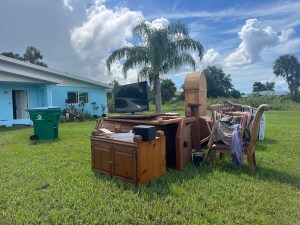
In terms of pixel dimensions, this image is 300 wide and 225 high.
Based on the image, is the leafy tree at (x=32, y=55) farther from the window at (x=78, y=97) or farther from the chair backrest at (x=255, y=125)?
the chair backrest at (x=255, y=125)

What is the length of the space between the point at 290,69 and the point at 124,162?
56.2m

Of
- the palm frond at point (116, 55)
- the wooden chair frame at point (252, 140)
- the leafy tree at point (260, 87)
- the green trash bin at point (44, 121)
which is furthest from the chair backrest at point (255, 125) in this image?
the leafy tree at point (260, 87)

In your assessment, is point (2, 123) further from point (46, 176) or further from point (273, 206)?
point (273, 206)

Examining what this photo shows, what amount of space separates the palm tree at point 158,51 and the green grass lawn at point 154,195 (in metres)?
9.08

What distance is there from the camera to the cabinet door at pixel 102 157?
11.2 feet

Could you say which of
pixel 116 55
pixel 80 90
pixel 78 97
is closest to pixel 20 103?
pixel 78 97

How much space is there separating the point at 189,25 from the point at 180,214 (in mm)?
11676

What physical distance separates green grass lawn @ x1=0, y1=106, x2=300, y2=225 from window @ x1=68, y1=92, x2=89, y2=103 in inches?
439

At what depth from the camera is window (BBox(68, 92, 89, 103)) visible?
15039 mm

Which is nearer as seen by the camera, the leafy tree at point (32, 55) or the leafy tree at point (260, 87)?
the leafy tree at point (32, 55)

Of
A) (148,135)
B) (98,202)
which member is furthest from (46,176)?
(148,135)

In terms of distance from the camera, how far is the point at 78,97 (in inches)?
610

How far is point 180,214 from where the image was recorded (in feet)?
7.96

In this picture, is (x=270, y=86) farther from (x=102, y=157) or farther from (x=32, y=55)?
(x=102, y=157)
